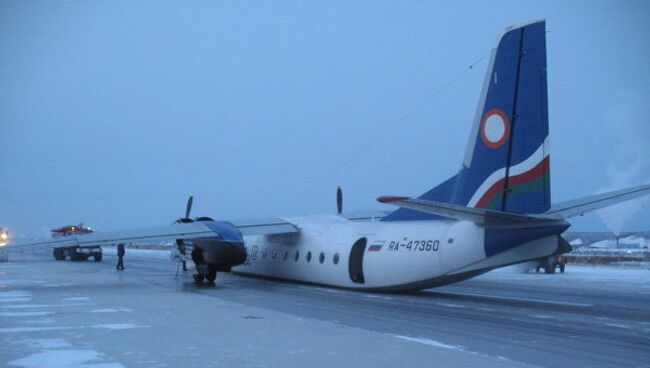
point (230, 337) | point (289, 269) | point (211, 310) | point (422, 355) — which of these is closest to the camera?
point (422, 355)

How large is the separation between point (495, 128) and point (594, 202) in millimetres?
3136

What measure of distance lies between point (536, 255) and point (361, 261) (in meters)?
6.35

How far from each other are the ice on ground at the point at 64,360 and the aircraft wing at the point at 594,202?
11284 mm

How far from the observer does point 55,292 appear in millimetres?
21266

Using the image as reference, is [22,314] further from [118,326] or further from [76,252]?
[76,252]

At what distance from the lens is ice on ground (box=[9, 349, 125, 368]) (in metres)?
8.96

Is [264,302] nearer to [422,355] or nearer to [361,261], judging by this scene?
[361,261]

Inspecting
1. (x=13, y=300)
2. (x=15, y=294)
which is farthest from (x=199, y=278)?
(x=13, y=300)

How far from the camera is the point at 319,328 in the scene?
12.8 meters

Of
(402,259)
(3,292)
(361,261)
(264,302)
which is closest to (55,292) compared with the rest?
(3,292)

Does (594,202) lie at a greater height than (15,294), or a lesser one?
greater

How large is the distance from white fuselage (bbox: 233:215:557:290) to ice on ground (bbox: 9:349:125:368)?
415 inches

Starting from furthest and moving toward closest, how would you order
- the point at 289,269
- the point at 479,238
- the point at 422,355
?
the point at 289,269, the point at 479,238, the point at 422,355

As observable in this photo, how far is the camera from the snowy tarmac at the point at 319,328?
959cm
